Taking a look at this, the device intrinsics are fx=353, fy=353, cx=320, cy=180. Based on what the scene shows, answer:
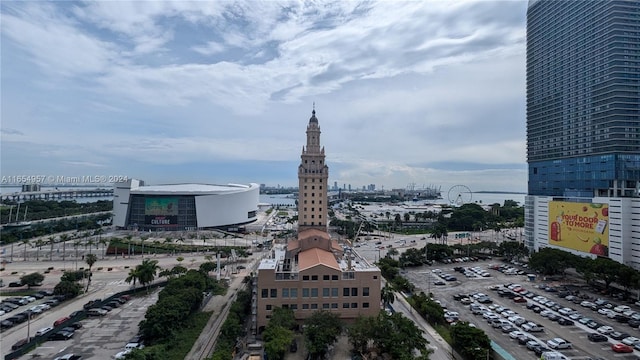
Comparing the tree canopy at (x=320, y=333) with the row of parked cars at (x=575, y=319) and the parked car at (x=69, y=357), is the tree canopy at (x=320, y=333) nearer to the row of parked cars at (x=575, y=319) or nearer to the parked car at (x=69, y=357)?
the parked car at (x=69, y=357)

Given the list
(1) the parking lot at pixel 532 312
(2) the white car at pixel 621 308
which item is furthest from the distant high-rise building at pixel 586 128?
(2) the white car at pixel 621 308

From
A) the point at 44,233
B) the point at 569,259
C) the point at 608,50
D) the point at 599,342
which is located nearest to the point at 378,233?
the point at 569,259

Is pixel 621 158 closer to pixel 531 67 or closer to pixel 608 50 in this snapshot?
pixel 608 50

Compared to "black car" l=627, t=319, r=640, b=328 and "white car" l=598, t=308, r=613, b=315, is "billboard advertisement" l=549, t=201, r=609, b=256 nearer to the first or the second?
"white car" l=598, t=308, r=613, b=315

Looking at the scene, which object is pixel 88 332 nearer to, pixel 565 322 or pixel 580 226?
pixel 565 322

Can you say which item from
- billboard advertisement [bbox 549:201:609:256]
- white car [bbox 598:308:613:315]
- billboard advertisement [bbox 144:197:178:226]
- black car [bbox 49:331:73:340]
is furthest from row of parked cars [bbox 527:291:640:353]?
billboard advertisement [bbox 144:197:178:226]

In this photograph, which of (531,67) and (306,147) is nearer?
(306,147)
